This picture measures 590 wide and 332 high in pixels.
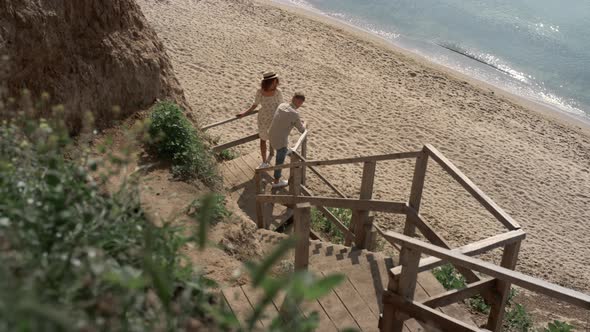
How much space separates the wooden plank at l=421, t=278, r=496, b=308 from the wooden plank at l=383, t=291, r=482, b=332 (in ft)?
0.55

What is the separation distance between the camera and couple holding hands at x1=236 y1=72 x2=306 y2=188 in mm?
7355

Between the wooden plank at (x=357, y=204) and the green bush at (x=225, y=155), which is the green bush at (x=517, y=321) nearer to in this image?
the wooden plank at (x=357, y=204)

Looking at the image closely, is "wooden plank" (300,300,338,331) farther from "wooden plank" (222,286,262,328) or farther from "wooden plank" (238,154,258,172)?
"wooden plank" (238,154,258,172)

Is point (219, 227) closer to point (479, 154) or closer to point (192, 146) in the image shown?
point (192, 146)

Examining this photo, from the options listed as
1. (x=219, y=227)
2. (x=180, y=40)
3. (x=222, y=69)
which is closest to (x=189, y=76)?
(x=222, y=69)

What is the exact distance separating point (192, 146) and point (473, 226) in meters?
5.50

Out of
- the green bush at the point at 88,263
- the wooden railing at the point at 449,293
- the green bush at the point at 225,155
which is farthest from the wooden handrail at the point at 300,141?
the green bush at the point at 88,263

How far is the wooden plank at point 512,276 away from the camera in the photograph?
348 cm

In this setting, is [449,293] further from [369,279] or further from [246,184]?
[246,184]

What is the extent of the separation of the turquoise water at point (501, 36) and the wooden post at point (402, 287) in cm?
1775

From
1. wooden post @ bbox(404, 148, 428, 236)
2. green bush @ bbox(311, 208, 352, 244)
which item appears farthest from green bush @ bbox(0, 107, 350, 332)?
green bush @ bbox(311, 208, 352, 244)

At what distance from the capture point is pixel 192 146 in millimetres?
6727

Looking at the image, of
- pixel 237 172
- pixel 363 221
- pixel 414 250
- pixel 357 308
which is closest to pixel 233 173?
pixel 237 172

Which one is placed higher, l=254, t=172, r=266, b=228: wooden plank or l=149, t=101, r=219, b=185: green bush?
l=149, t=101, r=219, b=185: green bush
